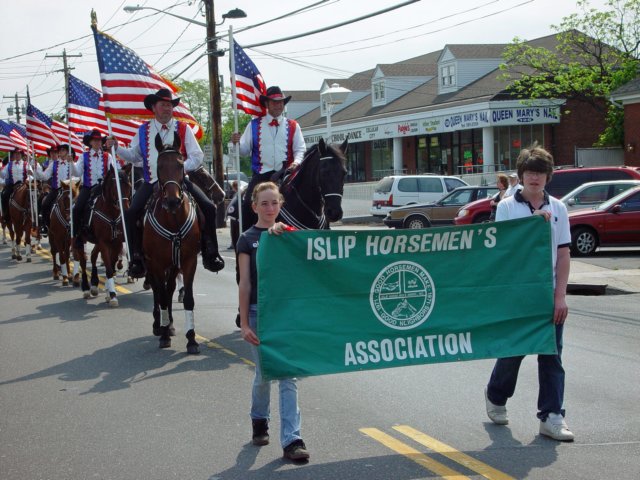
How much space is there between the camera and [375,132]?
6022 cm

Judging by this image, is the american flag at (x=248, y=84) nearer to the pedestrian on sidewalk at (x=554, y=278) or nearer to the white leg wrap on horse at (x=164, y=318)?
the white leg wrap on horse at (x=164, y=318)

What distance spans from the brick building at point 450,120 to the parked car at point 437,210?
2016 centimetres

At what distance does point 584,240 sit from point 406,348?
53.8 feet

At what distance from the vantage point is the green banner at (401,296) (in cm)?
614

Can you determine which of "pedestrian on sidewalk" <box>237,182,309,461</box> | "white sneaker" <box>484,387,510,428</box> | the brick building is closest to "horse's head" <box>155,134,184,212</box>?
"pedestrian on sidewalk" <box>237,182,309,461</box>

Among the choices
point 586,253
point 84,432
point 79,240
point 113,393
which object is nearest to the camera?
point 84,432

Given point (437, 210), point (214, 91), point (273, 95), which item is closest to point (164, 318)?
point (273, 95)

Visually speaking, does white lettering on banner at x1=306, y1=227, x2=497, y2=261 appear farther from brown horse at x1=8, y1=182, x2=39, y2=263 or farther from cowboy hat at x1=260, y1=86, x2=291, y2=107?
brown horse at x1=8, y1=182, x2=39, y2=263

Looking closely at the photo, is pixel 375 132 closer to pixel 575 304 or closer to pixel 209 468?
pixel 575 304

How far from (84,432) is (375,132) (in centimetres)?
5414

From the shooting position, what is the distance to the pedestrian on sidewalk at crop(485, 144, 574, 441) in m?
6.42

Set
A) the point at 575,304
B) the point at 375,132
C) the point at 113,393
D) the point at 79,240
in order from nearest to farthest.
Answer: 1. the point at 113,393
2. the point at 575,304
3. the point at 79,240
4. the point at 375,132

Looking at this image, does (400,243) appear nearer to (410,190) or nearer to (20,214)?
(20,214)

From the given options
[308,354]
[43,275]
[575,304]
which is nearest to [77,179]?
[43,275]
